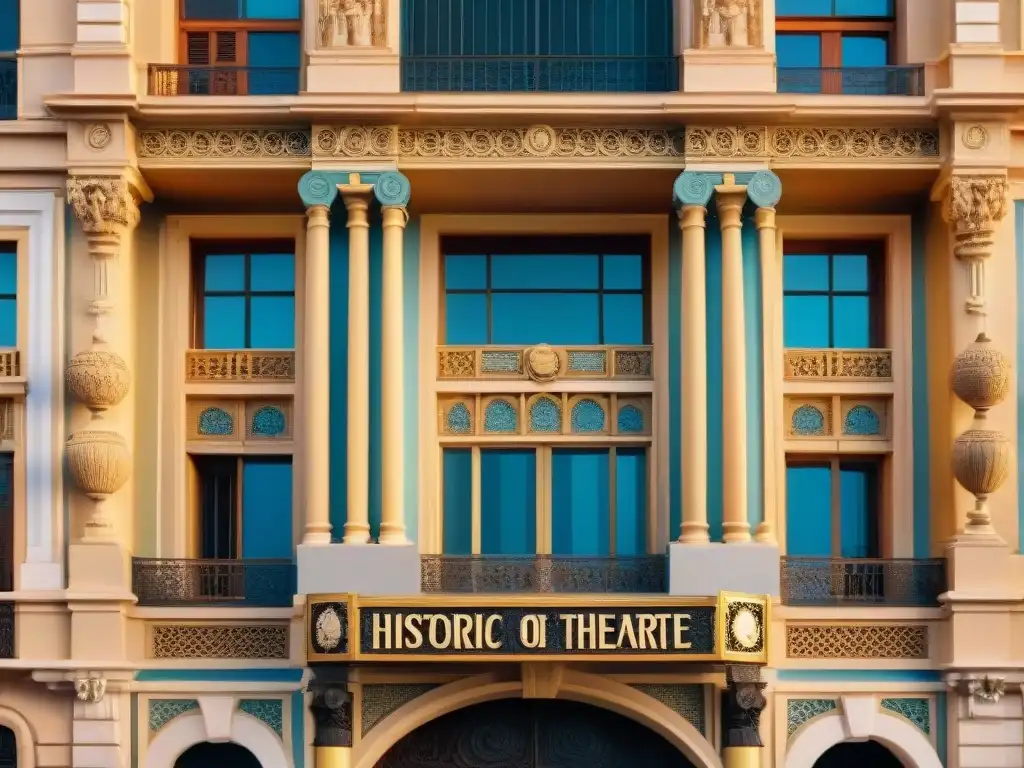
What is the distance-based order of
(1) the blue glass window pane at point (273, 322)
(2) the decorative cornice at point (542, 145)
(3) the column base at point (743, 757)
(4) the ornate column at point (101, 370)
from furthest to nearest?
(1) the blue glass window pane at point (273, 322) < (2) the decorative cornice at point (542, 145) < (4) the ornate column at point (101, 370) < (3) the column base at point (743, 757)

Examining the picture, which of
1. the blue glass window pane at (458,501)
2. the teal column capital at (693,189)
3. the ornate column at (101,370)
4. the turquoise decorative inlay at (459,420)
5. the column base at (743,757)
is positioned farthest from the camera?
the turquoise decorative inlay at (459,420)

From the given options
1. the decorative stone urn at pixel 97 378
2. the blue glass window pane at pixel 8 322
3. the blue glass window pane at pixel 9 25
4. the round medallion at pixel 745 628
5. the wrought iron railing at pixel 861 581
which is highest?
the blue glass window pane at pixel 9 25

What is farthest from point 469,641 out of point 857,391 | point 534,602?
point 857,391

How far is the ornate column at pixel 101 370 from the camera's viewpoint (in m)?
24.7

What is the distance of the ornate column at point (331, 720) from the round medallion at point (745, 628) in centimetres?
469

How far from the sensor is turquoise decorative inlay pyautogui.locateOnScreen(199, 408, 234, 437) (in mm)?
26312

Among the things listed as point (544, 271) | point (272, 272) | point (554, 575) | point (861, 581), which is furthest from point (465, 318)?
point (861, 581)

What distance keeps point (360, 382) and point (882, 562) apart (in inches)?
268

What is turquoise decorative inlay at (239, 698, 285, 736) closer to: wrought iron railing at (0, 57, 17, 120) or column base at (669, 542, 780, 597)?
column base at (669, 542, 780, 597)

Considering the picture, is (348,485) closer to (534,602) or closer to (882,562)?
(534,602)

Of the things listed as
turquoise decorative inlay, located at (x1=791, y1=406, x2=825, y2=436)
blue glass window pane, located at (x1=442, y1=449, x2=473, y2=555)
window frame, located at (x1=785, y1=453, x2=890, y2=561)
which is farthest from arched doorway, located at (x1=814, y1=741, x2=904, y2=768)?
blue glass window pane, located at (x1=442, y1=449, x2=473, y2=555)

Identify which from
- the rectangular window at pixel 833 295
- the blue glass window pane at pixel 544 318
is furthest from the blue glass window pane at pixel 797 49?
the blue glass window pane at pixel 544 318

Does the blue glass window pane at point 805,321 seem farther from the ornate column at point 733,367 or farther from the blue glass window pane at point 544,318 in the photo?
the blue glass window pane at point 544,318

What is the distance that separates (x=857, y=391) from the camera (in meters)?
26.2
